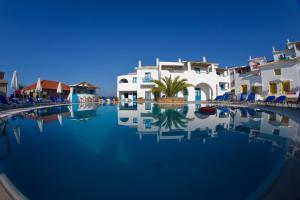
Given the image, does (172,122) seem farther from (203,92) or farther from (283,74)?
(203,92)

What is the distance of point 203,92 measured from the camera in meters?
30.1

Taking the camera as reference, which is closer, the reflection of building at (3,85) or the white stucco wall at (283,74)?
the white stucco wall at (283,74)

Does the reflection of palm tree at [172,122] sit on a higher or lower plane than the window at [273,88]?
lower

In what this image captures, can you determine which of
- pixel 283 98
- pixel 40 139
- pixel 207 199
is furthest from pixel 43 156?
pixel 283 98

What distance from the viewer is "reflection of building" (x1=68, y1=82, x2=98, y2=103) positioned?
27569 mm

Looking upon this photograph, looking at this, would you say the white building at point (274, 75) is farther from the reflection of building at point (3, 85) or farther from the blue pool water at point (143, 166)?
the reflection of building at point (3, 85)

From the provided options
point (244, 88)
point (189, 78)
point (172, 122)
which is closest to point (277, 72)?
point (244, 88)

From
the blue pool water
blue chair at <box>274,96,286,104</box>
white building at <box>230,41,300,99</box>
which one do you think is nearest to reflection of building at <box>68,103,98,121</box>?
the blue pool water

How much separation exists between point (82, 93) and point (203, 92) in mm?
19061

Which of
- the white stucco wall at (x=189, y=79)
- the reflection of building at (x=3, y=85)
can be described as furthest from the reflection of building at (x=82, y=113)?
the white stucco wall at (x=189, y=79)

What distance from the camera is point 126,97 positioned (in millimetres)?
33594

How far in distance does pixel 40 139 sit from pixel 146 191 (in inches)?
180

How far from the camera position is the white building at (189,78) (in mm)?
28500

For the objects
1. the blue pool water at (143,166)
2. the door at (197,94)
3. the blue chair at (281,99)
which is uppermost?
the door at (197,94)
